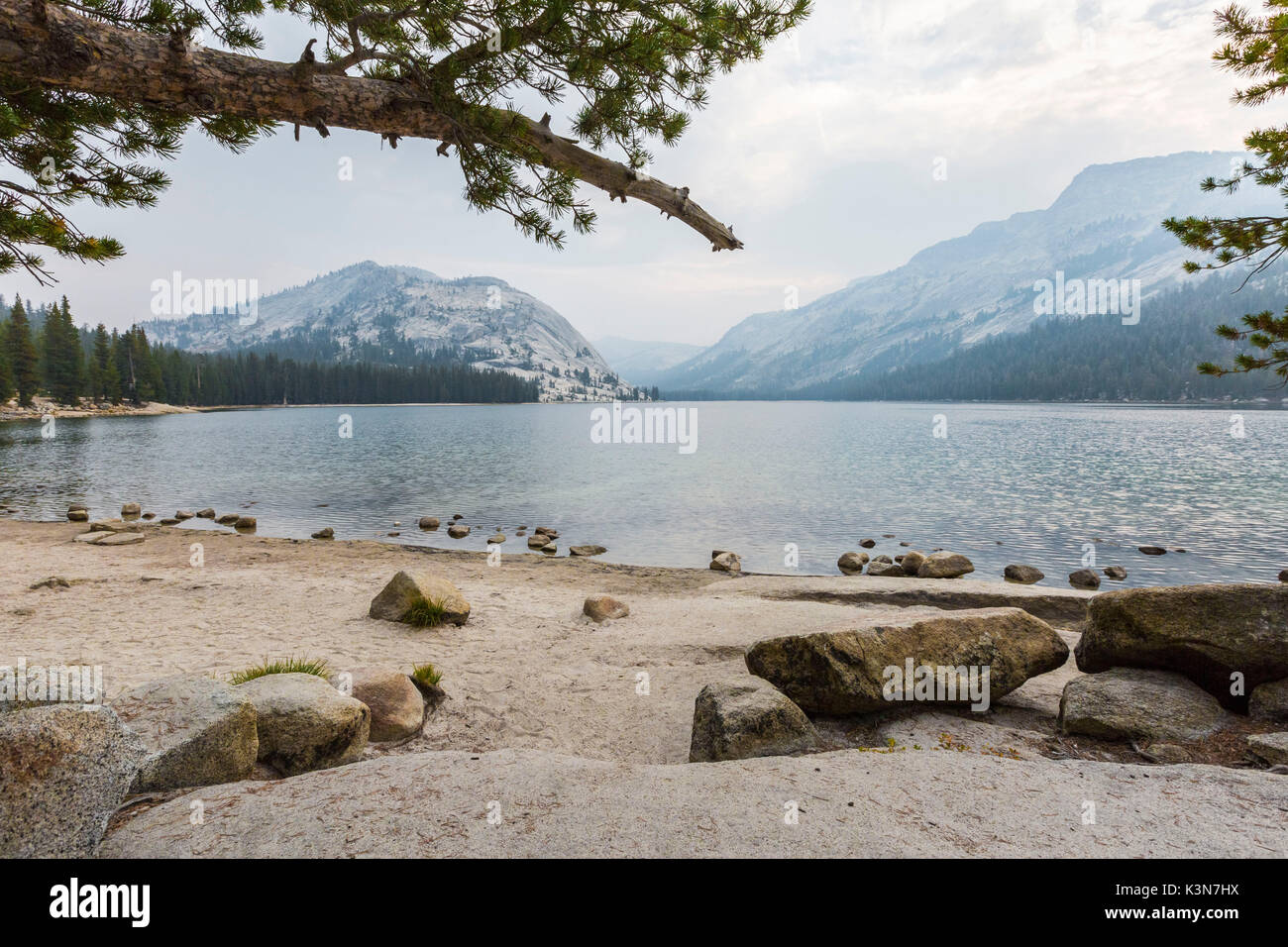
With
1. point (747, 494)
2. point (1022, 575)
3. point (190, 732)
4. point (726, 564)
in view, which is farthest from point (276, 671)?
point (747, 494)

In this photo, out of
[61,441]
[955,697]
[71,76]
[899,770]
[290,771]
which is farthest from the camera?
[61,441]

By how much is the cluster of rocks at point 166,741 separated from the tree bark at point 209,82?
4.49 metres

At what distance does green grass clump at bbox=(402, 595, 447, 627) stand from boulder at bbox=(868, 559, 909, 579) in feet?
50.1

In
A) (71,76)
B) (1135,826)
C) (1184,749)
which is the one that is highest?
(71,76)

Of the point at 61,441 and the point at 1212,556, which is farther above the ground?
the point at 61,441

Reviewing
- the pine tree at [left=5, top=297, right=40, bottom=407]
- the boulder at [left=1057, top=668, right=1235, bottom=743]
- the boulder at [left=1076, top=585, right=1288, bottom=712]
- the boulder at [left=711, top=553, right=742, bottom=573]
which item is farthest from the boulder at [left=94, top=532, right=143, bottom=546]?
the pine tree at [left=5, top=297, right=40, bottom=407]

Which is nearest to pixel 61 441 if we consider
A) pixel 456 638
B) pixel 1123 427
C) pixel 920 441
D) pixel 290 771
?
pixel 456 638

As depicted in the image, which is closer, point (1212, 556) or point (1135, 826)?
point (1135, 826)

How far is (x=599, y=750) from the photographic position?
7695 millimetres

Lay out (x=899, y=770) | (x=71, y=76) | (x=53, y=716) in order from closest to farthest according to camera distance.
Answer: (x=71, y=76)
(x=53, y=716)
(x=899, y=770)

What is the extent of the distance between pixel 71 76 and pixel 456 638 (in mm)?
10046

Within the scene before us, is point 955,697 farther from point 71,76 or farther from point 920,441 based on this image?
point 920,441

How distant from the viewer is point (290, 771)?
19.2ft

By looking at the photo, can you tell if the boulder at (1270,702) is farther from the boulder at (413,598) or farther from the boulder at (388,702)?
the boulder at (413,598)
